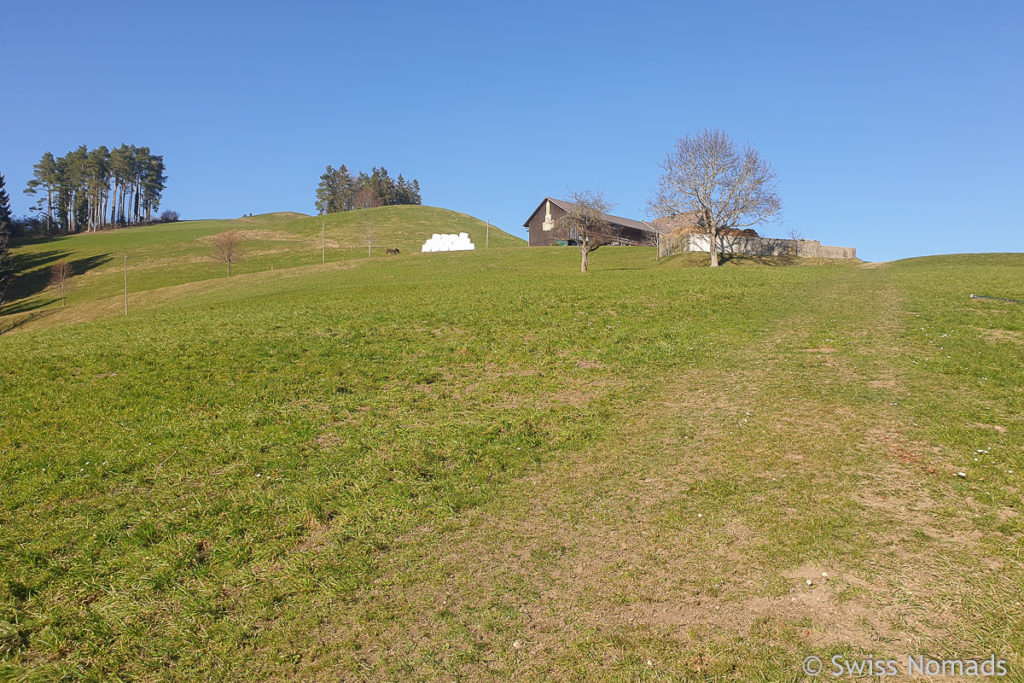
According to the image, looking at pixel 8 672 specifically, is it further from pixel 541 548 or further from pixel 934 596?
pixel 934 596

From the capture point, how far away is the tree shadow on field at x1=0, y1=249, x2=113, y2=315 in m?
69.3

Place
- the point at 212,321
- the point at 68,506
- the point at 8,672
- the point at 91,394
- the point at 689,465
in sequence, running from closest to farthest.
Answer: the point at 8,672, the point at 68,506, the point at 689,465, the point at 91,394, the point at 212,321

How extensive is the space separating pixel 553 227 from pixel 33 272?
81.9m

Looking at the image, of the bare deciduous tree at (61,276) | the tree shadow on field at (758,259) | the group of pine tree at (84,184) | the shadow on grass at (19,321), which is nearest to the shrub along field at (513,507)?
the tree shadow on field at (758,259)

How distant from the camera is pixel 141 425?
11.8m

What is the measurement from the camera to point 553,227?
277 ft

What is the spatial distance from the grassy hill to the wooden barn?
1394 centimetres

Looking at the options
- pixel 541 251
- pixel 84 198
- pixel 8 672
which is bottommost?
pixel 8 672

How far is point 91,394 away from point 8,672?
1047 cm

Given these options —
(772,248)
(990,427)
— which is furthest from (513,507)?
(772,248)

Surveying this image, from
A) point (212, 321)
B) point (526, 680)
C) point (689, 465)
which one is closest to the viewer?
point (526, 680)

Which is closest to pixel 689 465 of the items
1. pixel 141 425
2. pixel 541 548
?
pixel 541 548

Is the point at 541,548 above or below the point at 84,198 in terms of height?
below

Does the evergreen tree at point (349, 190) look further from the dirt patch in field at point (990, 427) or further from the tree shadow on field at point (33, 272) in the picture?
the dirt patch in field at point (990, 427)
